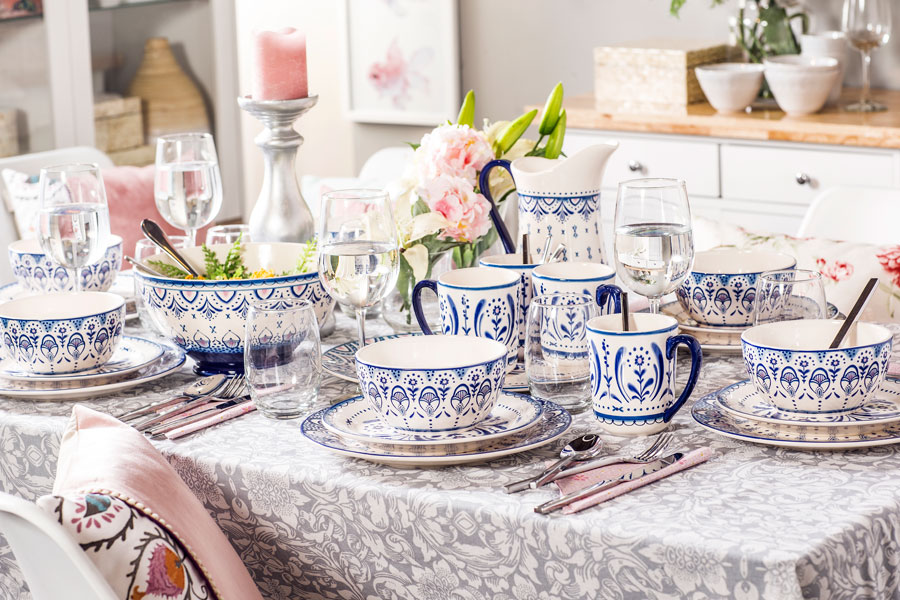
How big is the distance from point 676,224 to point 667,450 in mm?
257

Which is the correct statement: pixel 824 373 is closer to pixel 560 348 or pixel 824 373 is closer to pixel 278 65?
pixel 560 348

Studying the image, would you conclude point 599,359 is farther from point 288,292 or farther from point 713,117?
point 713,117

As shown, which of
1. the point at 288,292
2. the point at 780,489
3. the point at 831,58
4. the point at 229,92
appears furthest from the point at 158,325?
the point at 229,92

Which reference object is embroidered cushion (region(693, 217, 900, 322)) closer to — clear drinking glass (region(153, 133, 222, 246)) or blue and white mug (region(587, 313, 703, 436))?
blue and white mug (region(587, 313, 703, 436))

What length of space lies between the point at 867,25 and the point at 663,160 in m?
0.62

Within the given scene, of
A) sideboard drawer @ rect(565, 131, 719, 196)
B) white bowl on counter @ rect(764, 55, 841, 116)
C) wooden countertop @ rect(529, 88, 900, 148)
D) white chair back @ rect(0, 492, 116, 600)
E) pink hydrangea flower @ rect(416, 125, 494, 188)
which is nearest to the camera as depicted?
white chair back @ rect(0, 492, 116, 600)

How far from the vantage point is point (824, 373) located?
3.60 feet

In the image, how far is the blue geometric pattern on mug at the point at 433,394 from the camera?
1091 millimetres

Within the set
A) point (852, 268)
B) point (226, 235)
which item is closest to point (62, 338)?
point (226, 235)

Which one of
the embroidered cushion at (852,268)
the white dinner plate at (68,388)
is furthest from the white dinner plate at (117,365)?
the embroidered cushion at (852,268)

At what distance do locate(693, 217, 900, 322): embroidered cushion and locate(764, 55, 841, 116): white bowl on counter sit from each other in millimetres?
1213

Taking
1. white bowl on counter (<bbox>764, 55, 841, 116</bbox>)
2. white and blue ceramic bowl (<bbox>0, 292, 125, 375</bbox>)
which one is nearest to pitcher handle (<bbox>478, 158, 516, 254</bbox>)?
white and blue ceramic bowl (<bbox>0, 292, 125, 375</bbox>)

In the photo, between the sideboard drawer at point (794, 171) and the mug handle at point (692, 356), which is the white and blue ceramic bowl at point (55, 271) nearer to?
the mug handle at point (692, 356)

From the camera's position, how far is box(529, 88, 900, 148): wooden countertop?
284 cm
